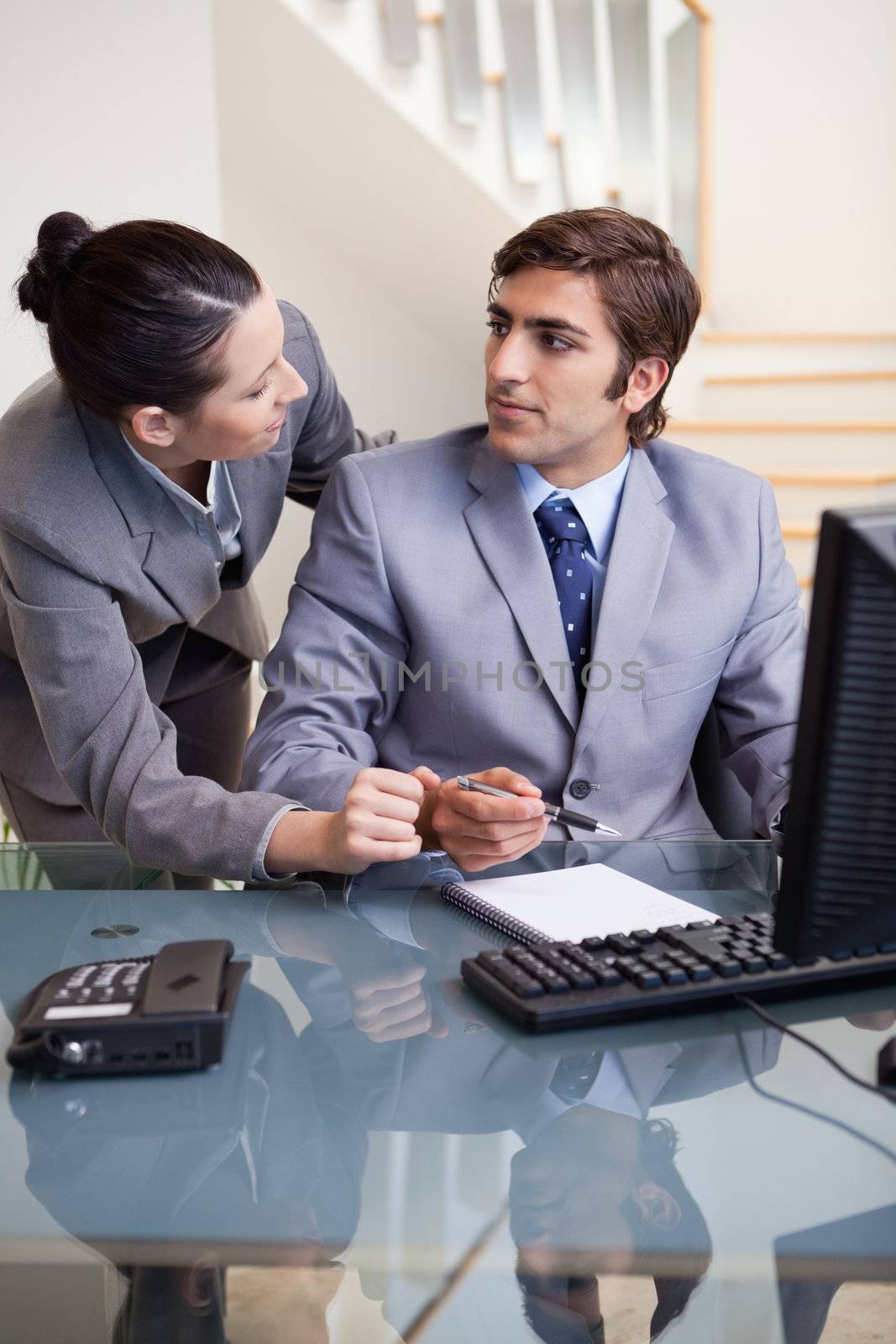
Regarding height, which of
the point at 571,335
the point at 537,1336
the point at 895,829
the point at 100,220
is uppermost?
the point at 100,220

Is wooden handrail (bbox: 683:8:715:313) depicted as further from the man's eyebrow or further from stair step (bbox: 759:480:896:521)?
the man's eyebrow

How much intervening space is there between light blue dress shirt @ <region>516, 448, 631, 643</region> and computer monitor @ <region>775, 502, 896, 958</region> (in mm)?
987

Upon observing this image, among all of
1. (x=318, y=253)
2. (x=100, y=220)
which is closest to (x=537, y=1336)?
(x=100, y=220)

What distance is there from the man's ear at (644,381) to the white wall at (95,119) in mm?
1404

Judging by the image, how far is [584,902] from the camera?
3.62 ft

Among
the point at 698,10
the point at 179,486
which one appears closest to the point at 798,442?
the point at 698,10

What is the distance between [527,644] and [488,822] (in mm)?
485

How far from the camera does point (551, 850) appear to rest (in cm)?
126

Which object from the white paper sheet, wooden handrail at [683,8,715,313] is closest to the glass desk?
the white paper sheet

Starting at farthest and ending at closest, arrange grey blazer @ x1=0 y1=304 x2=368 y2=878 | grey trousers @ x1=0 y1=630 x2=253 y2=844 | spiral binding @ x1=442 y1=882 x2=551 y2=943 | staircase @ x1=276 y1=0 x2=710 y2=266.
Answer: staircase @ x1=276 y1=0 x2=710 y2=266 < grey trousers @ x1=0 y1=630 x2=253 y2=844 < grey blazer @ x1=0 y1=304 x2=368 y2=878 < spiral binding @ x1=442 y1=882 x2=551 y2=943

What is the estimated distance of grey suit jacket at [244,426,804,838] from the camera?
1617 mm

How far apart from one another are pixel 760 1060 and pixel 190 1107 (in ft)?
1.20

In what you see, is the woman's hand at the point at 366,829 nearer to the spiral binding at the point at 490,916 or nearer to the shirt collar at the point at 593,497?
the spiral binding at the point at 490,916

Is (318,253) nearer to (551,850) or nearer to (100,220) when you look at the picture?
(100,220)
